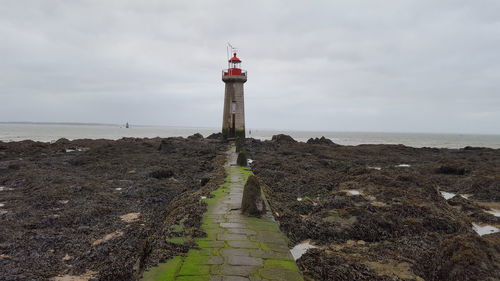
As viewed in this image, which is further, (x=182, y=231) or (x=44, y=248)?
(x=44, y=248)

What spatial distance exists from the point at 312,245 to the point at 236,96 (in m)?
24.1

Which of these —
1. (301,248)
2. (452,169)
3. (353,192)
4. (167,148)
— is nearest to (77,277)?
(301,248)

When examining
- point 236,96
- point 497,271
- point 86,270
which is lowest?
point 86,270

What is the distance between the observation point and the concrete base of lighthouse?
29.2 metres

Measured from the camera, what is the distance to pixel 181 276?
3473mm

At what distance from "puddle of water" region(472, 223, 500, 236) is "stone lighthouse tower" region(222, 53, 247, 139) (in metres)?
22.8

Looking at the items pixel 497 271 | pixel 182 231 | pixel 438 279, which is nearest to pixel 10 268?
pixel 182 231

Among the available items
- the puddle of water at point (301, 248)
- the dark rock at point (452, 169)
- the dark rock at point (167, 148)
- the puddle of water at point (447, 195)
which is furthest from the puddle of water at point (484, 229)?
the dark rock at point (167, 148)

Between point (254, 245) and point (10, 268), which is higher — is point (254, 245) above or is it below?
above

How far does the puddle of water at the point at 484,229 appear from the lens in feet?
24.9

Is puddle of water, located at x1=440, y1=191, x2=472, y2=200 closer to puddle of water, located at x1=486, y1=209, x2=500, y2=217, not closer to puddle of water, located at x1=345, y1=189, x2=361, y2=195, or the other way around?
puddle of water, located at x1=486, y1=209, x2=500, y2=217

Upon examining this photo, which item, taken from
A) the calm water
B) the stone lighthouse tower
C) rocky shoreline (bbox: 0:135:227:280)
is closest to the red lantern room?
the stone lighthouse tower

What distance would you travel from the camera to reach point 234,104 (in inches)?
1161

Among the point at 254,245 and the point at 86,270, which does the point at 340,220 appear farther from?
the point at 86,270
